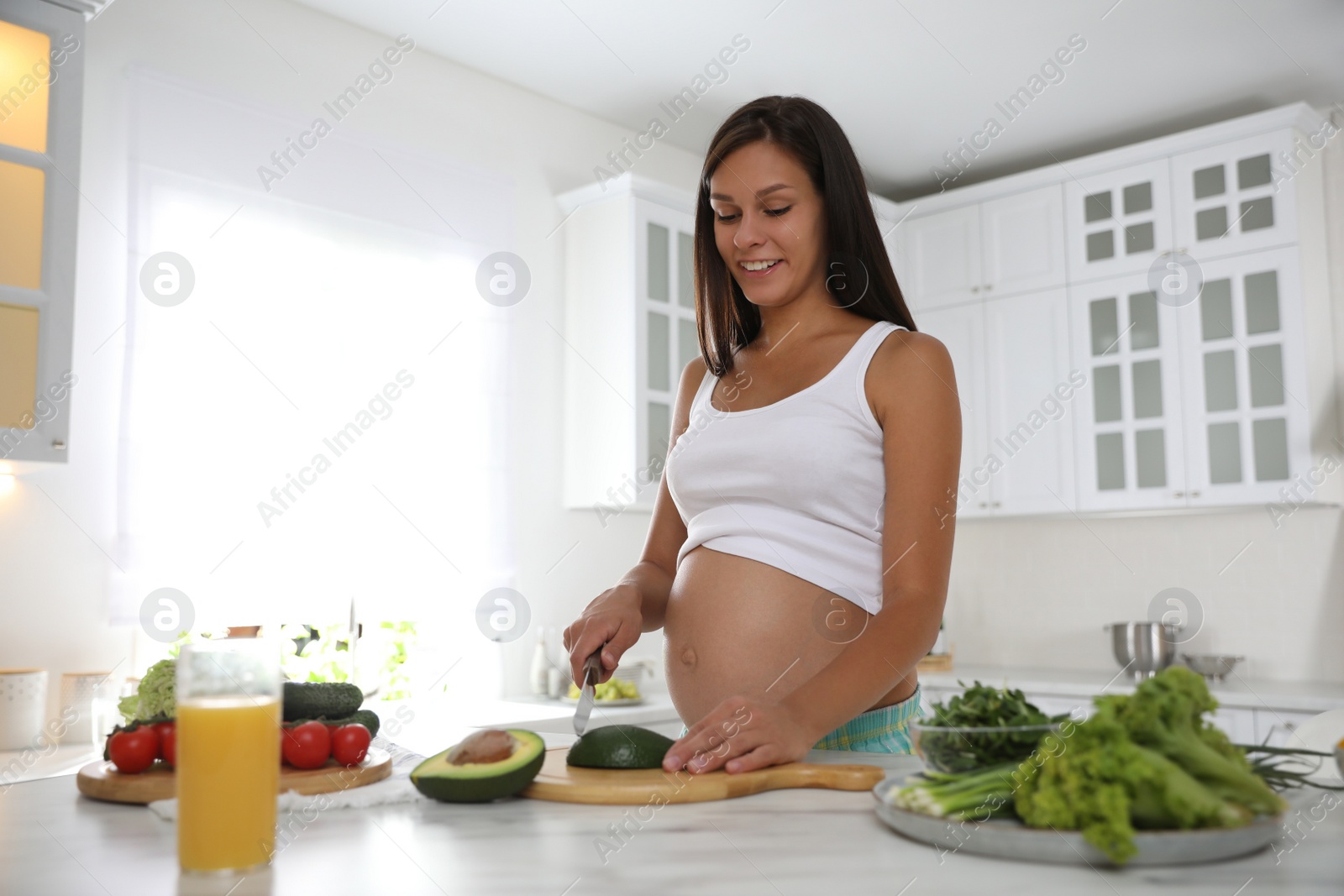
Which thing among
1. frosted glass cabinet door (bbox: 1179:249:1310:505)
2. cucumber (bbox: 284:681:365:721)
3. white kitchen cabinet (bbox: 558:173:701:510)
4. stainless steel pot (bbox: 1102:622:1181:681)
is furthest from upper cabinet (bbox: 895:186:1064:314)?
cucumber (bbox: 284:681:365:721)

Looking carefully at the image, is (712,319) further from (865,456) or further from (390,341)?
(390,341)

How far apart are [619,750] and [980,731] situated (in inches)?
14.0

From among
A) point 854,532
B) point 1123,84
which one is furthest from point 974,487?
point 854,532

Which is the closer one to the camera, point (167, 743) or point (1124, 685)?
point (167, 743)

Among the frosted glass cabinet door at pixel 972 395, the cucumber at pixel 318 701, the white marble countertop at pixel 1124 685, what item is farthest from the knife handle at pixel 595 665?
the frosted glass cabinet door at pixel 972 395

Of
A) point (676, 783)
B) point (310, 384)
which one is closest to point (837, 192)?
point (676, 783)

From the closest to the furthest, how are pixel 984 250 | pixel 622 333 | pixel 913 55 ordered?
pixel 913 55
pixel 622 333
pixel 984 250

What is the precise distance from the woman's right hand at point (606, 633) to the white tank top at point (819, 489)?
0.14m

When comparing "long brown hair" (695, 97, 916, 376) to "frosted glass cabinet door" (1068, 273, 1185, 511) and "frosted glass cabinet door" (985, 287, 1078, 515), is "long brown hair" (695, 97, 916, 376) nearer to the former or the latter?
"frosted glass cabinet door" (1068, 273, 1185, 511)

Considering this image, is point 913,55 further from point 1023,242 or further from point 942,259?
point 942,259

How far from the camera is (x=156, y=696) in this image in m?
1.15

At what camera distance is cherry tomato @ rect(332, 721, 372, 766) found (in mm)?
989

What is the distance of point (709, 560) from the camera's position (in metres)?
1.29

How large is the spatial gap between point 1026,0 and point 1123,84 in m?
0.73
